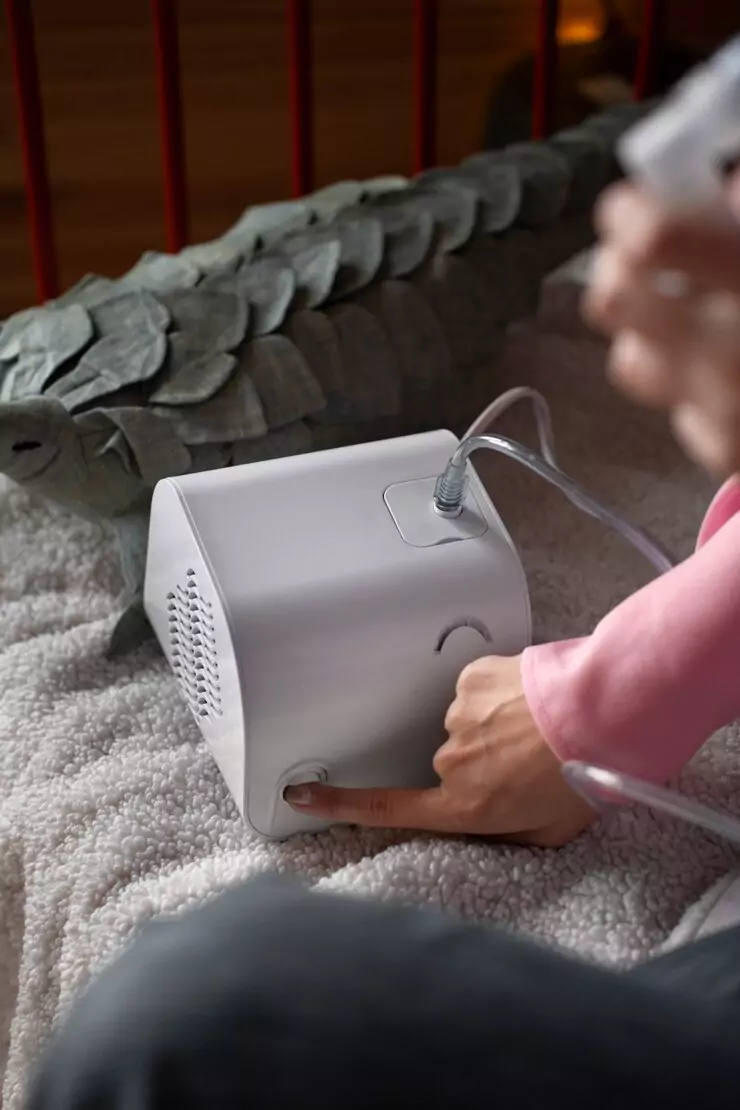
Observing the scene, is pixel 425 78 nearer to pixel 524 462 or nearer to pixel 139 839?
pixel 524 462

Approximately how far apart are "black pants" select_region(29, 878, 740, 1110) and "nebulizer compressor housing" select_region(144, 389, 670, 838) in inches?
7.7

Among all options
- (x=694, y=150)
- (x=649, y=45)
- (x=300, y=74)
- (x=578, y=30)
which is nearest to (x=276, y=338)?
(x=300, y=74)

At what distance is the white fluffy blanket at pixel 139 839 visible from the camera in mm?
623

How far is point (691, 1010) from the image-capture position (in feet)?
1.43

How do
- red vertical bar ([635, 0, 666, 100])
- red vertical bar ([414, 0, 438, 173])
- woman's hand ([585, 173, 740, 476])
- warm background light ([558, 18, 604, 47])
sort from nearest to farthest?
woman's hand ([585, 173, 740, 476])
red vertical bar ([414, 0, 438, 173])
red vertical bar ([635, 0, 666, 100])
warm background light ([558, 18, 604, 47])

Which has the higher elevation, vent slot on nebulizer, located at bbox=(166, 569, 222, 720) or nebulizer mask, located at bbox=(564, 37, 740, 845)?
nebulizer mask, located at bbox=(564, 37, 740, 845)

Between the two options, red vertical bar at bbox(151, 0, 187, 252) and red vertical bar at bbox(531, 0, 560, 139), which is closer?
red vertical bar at bbox(151, 0, 187, 252)

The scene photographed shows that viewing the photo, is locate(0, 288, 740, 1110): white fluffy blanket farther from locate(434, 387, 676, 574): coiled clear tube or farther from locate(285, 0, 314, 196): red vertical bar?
locate(285, 0, 314, 196): red vertical bar

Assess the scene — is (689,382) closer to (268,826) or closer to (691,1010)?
(691,1010)

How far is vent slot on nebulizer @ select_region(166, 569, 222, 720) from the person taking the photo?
2.12 ft

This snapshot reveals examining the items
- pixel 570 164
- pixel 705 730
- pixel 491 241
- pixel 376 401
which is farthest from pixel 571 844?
pixel 570 164

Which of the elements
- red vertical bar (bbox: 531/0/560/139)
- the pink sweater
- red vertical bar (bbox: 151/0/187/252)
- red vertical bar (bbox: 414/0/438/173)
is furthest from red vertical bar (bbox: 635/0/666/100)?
the pink sweater

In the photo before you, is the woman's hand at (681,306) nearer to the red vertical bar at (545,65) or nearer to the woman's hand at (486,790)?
the woman's hand at (486,790)

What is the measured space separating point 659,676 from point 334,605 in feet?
0.55
